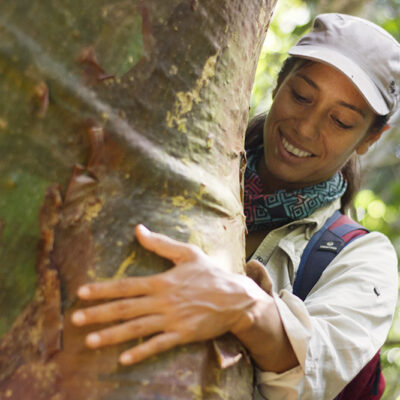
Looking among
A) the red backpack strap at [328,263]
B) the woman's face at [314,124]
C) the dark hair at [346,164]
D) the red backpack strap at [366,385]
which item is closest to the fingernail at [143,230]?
the red backpack strap at [328,263]

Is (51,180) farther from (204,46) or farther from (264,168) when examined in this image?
(264,168)

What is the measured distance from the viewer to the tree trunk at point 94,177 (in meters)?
1.11

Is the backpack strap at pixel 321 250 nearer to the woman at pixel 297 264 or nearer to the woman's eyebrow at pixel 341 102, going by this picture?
the woman at pixel 297 264

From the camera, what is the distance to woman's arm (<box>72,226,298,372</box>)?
3.72 ft

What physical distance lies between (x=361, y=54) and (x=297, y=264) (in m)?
1.00

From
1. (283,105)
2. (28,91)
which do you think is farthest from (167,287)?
(283,105)

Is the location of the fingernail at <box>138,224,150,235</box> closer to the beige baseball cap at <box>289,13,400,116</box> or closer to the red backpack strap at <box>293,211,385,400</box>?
the red backpack strap at <box>293,211,385,400</box>

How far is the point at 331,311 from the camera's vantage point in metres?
1.66

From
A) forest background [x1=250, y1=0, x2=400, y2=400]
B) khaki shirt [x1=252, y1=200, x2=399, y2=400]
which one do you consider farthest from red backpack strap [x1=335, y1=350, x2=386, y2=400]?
forest background [x1=250, y1=0, x2=400, y2=400]

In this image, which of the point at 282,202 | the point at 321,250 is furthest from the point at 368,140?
the point at 321,250

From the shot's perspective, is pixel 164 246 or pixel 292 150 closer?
pixel 164 246

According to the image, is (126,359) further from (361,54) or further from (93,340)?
(361,54)

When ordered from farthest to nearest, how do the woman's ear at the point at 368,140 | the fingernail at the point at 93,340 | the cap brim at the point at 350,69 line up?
1. the woman's ear at the point at 368,140
2. the cap brim at the point at 350,69
3. the fingernail at the point at 93,340

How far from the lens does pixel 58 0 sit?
1137mm
